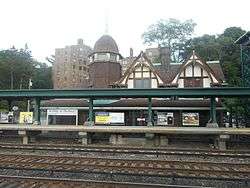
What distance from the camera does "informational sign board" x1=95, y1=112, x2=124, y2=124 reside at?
3103 cm

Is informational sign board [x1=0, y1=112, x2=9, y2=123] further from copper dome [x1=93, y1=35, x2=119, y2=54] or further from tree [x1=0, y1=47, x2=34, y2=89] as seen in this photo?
tree [x1=0, y1=47, x2=34, y2=89]

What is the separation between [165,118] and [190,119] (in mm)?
2622

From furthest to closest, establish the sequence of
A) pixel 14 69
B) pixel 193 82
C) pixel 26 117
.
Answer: pixel 14 69 → pixel 193 82 → pixel 26 117

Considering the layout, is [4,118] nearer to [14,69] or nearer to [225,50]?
[14,69]

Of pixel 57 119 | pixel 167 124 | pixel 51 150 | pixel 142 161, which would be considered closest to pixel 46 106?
pixel 57 119

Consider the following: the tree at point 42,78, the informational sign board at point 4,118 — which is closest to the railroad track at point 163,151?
the informational sign board at point 4,118

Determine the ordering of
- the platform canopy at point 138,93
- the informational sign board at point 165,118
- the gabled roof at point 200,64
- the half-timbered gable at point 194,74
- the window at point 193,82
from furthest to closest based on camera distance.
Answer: the window at point 193,82
the half-timbered gable at point 194,74
the gabled roof at point 200,64
the informational sign board at point 165,118
the platform canopy at point 138,93

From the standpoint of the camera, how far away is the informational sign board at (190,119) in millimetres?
30719

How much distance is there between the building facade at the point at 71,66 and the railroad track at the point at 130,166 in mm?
78935

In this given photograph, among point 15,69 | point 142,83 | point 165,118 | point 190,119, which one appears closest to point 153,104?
point 165,118

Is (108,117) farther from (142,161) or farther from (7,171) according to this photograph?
(7,171)

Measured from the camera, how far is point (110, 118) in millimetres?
31328

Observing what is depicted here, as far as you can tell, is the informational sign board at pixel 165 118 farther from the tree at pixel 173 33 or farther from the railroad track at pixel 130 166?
the tree at pixel 173 33

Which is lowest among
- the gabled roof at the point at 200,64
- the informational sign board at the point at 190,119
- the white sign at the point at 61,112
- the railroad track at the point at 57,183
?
the railroad track at the point at 57,183
